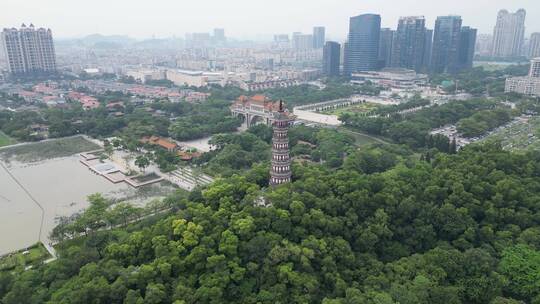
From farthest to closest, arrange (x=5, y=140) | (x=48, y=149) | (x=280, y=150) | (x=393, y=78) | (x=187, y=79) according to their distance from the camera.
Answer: (x=187, y=79) → (x=393, y=78) → (x=5, y=140) → (x=48, y=149) → (x=280, y=150)

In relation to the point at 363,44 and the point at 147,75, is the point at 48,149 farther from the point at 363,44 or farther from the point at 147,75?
the point at 363,44

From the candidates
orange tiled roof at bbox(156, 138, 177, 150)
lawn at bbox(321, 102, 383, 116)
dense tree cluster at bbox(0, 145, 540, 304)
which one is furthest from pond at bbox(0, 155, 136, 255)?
lawn at bbox(321, 102, 383, 116)

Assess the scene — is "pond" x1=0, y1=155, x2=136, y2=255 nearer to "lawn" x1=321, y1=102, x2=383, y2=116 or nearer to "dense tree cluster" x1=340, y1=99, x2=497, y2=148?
"dense tree cluster" x1=340, y1=99, x2=497, y2=148

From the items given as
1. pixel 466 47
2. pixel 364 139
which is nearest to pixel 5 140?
pixel 364 139

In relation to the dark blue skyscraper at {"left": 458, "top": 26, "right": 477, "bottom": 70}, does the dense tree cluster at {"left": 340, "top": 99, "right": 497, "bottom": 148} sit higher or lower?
lower

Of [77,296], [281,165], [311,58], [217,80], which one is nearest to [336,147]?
[281,165]

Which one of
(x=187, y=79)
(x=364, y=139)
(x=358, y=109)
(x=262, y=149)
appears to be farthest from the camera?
(x=187, y=79)
